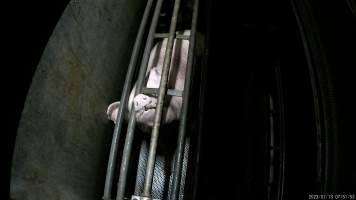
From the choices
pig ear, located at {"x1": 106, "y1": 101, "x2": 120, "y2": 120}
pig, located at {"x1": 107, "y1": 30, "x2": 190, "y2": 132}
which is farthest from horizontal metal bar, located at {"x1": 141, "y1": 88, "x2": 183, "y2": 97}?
pig ear, located at {"x1": 106, "y1": 101, "x2": 120, "y2": 120}

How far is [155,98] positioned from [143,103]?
74 millimetres

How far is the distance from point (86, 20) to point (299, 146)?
6.07 ft

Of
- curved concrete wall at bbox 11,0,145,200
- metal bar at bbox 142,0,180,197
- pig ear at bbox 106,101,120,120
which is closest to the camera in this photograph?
curved concrete wall at bbox 11,0,145,200

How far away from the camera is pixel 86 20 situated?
1296 millimetres

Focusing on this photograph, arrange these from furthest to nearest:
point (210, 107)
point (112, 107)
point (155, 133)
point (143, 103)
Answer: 1. point (210, 107)
2. point (112, 107)
3. point (143, 103)
4. point (155, 133)

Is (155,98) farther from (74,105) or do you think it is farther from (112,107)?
(74,105)

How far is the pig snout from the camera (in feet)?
4.09

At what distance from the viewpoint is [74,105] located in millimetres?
1216

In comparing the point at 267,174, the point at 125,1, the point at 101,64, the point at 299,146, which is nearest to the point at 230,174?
the point at 267,174

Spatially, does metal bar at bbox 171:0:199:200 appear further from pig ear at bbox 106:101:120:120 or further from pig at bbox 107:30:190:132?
pig ear at bbox 106:101:120:120

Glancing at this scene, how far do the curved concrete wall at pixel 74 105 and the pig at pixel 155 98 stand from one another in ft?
0.51

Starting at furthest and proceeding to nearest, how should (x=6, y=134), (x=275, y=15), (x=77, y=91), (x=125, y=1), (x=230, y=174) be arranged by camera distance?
1. (x=275, y=15)
2. (x=230, y=174)
3. (x=125, y=1)
4. (x=77, y=91)
5. (x=6, y=134)

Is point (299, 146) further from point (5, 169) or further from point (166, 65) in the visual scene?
point (5, 169)

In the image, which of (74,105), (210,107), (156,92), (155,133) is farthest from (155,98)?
(210,107)
